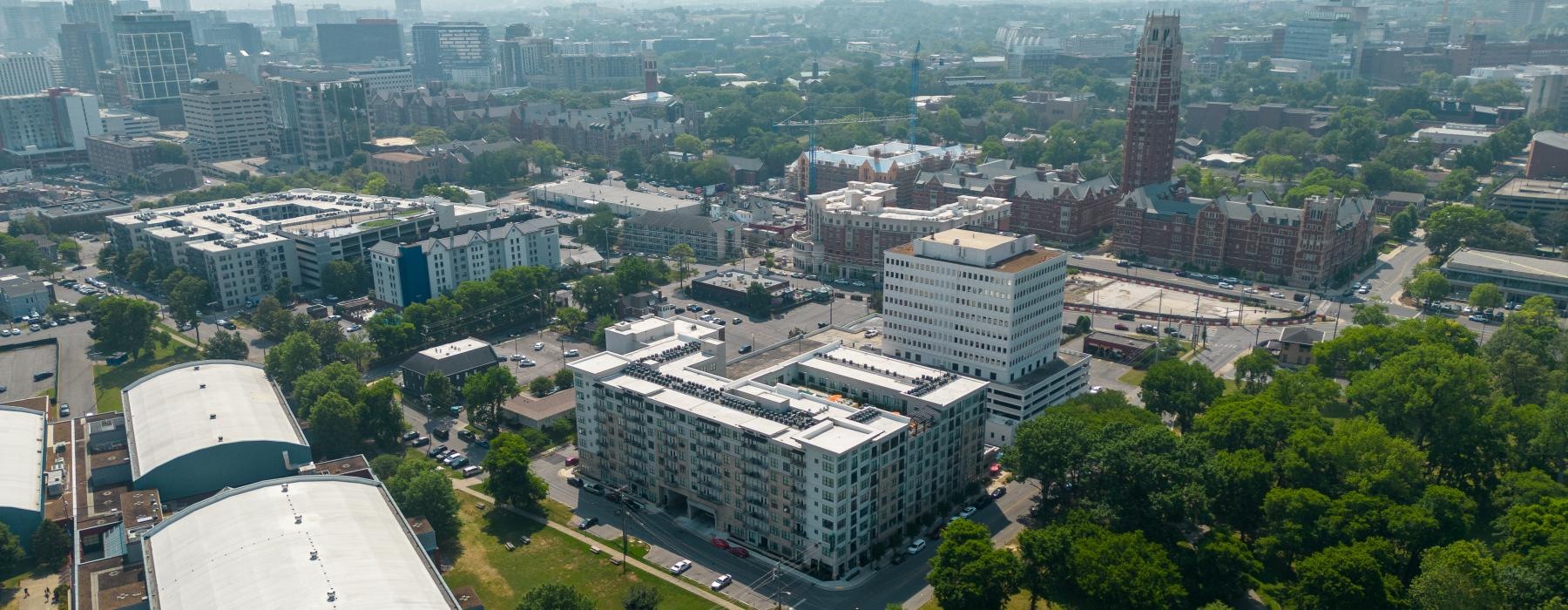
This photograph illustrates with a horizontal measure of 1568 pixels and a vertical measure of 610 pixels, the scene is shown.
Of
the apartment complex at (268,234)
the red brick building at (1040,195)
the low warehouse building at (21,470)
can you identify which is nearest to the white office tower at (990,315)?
the red brick building at (1040,195)

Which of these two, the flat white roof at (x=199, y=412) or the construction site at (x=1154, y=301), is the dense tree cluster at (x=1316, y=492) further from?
the flat white roof at (x=199, y=412)

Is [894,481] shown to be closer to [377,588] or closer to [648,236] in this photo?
[377,588]

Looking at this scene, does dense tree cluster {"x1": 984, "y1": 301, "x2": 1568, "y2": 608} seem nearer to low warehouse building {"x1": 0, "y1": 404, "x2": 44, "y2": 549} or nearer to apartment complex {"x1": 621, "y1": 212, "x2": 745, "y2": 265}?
low warehouse building {"x1": 0, "y1": 404, "x2": 44, "y2": 549}

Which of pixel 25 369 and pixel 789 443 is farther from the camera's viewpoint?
pixel 25 369

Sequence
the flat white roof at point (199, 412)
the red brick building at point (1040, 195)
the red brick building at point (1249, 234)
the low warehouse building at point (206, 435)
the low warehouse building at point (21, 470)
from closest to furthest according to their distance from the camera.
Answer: the low warehouse building at point (21, 470) → the low warehouse building at point (206, 435) → the flat white roof at point (199, 412) → the red brick building at point (1249, 234) → the red brick building at point (1040, 195)

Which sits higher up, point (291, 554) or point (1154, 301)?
point (291, 554)

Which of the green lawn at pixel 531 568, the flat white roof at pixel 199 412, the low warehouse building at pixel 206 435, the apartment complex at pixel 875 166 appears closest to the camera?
the green lawn at pixel 531 568

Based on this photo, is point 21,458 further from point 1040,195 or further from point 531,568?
point 1040,195

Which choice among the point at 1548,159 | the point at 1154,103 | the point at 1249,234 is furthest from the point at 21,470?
the point at 1548,159
